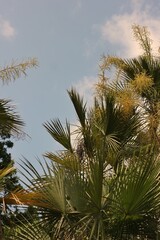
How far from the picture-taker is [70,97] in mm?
7137

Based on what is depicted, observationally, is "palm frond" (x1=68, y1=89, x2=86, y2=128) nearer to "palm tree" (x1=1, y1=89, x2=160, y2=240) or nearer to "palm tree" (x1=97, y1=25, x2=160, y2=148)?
"palm tree" (x1=97, y1=25, x2=160, y2=148)

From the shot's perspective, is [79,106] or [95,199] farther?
[79,106]

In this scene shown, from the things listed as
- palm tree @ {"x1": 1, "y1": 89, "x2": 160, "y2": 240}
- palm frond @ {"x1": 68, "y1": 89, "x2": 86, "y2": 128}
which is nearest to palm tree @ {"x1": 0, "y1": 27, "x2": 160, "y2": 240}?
palm tree @ {"x1": 1, "y1": 89, "x2": 160, "y2": 240}

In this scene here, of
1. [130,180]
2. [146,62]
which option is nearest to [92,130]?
[146,62]

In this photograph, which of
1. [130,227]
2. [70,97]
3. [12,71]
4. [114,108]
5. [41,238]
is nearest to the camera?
[130,227]

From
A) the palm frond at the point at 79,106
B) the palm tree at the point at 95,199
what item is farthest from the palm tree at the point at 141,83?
the palm tree at the point at 95,199

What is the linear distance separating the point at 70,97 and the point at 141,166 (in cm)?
335

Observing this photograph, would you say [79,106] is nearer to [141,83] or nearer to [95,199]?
[141,83]

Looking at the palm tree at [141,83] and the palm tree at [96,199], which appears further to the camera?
the palm tree at [141,83]

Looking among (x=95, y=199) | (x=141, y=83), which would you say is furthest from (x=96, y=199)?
(x=141, y=83)

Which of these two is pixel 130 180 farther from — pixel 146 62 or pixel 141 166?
pixel 146 62

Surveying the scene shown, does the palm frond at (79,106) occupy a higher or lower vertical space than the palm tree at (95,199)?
higher

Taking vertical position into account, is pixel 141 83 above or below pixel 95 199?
above

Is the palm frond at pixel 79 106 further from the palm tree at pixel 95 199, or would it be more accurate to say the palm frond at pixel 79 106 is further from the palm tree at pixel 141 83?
the palm tree at pixel 95 199
